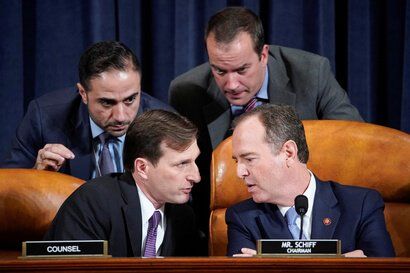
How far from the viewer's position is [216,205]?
2.78 meters

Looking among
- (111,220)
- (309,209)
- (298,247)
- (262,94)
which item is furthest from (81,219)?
(262,94)

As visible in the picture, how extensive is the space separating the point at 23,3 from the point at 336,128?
190 centimetres

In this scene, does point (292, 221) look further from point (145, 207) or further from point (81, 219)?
point (81, 219)

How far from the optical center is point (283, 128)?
2730 millimetres

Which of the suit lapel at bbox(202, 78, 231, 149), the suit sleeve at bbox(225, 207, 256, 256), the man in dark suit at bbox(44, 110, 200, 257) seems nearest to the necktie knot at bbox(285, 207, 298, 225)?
the suit sleeve at bbox(225, 207, 256, 256)

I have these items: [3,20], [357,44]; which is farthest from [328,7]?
[3,20]

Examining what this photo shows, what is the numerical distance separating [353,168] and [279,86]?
2.28ft

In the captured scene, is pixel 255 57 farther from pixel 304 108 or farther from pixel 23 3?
pixel 23 3

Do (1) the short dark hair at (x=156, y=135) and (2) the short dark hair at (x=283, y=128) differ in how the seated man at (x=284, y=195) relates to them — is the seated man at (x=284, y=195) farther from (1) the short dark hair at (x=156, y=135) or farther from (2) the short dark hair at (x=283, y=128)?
(1) the short dark hair at (x=156, y=135)

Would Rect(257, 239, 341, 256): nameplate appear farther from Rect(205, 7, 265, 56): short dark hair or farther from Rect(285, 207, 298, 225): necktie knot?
Rect(205, 7, 265, 56): short dark hair

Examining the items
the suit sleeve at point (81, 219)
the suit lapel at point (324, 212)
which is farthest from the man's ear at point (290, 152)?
the suit sleeve at point (81, 219)

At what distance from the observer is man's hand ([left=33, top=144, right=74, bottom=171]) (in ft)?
9.80

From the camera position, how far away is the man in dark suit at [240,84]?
325cm

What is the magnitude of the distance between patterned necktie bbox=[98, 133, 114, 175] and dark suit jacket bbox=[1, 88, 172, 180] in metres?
0.03
